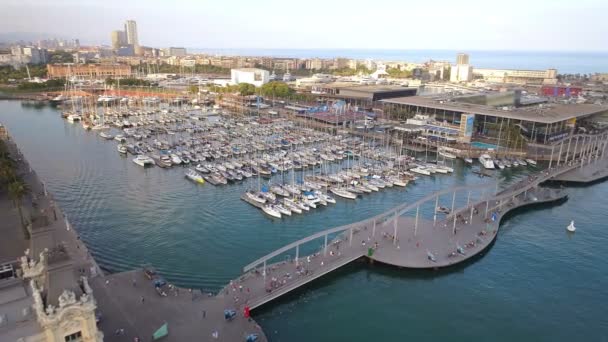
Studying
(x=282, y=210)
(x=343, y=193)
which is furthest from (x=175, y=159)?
(x=343, y=193)

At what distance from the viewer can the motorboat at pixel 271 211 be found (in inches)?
1813

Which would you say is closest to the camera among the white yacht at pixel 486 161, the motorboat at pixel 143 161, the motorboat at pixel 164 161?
the motorboat at pixel 164 161

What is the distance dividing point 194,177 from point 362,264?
95.4 ft

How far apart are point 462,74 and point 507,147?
12944 centimetres

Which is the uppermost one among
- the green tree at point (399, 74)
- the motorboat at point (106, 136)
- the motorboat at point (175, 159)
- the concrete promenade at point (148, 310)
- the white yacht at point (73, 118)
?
the green tree at point (399, 74)

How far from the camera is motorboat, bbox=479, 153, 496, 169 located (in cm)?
6695

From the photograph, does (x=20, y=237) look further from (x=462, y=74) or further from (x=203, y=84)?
(x=462, y=74)

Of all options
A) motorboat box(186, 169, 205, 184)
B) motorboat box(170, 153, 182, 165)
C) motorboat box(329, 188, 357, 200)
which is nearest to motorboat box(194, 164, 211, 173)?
motorboat box(186, 169, 205, 184)

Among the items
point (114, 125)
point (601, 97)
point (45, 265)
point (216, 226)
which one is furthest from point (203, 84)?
point (45, 265)

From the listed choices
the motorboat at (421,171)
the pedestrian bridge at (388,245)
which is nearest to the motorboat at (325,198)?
the pedestrian bridge at (388,245)

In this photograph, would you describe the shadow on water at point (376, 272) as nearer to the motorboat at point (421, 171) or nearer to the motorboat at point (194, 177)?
the motorboat at point (421, 171)

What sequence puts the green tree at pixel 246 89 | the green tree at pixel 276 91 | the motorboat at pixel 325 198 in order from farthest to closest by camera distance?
the green tree at pixel 246 89 < the green tree at pixel 276 91 < the motorboat at pixel 325 198

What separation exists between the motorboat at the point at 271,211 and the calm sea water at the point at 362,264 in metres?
1.15

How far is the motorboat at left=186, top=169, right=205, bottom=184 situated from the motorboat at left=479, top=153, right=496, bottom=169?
43.9 meters
